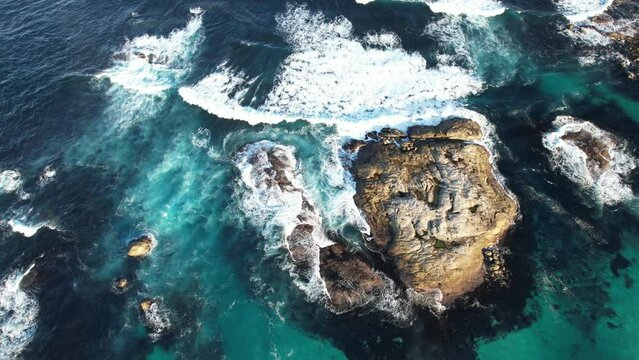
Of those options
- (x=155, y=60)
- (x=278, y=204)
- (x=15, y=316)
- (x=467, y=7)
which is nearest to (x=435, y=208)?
(x=278, y=204)

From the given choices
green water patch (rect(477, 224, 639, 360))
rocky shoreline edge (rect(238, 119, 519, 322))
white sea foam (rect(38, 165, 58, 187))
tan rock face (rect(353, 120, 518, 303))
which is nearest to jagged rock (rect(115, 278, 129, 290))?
rocky shoreline edge (rect(238, 119, 519, 322))

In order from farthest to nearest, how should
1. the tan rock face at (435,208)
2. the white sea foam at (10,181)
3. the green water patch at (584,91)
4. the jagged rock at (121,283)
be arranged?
the green water patch at (584,91) → the white sea foam at (10,181) → the jagged rock at (121,283) → the tan rock face at (435,208)

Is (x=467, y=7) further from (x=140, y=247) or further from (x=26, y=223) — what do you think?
(x=26, y=223)

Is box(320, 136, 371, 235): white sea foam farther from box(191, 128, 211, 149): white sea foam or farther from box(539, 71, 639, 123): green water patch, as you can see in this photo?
box(539, 71, 639, 123): green water patch

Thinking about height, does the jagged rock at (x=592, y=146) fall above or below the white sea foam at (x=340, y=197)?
above

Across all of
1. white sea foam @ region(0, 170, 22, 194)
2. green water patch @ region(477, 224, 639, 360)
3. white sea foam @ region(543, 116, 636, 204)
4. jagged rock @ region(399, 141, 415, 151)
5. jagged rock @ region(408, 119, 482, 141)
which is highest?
jagged rock @ region(408, 119, 482, 141)

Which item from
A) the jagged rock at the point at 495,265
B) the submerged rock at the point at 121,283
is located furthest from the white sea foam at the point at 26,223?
the jagged rock at the point at 495,265

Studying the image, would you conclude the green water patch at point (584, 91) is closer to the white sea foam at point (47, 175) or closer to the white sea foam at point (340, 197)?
the white sea foam at point (340, 197)
